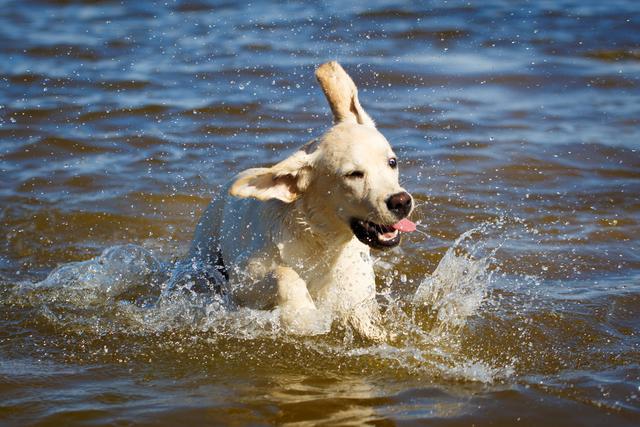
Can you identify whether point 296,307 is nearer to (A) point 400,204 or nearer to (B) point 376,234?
(B) point 376,234

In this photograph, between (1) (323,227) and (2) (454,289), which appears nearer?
(1) (323,227)

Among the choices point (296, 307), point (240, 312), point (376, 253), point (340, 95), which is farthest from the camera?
point (376, 253)

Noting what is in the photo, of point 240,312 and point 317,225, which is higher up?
point 317,225

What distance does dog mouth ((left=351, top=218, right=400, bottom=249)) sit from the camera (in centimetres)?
508

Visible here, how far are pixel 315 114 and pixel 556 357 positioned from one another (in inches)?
258

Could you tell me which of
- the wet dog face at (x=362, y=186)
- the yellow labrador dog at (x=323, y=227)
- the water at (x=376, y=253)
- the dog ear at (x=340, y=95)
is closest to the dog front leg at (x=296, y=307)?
the yellow labrador dog at (x=323, y=227)

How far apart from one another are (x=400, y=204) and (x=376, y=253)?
245 centimetres

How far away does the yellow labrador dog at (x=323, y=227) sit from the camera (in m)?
5.12

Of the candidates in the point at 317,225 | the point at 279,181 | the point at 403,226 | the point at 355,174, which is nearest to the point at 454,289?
the point at 403,226

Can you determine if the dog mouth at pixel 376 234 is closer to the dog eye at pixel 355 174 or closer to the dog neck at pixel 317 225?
the dog neck at pixel 317 225

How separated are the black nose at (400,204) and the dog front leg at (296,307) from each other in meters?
0.68

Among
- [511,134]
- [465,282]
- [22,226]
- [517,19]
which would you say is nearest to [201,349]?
[465,282]

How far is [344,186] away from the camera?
5.16 m

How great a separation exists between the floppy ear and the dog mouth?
1.27ft
